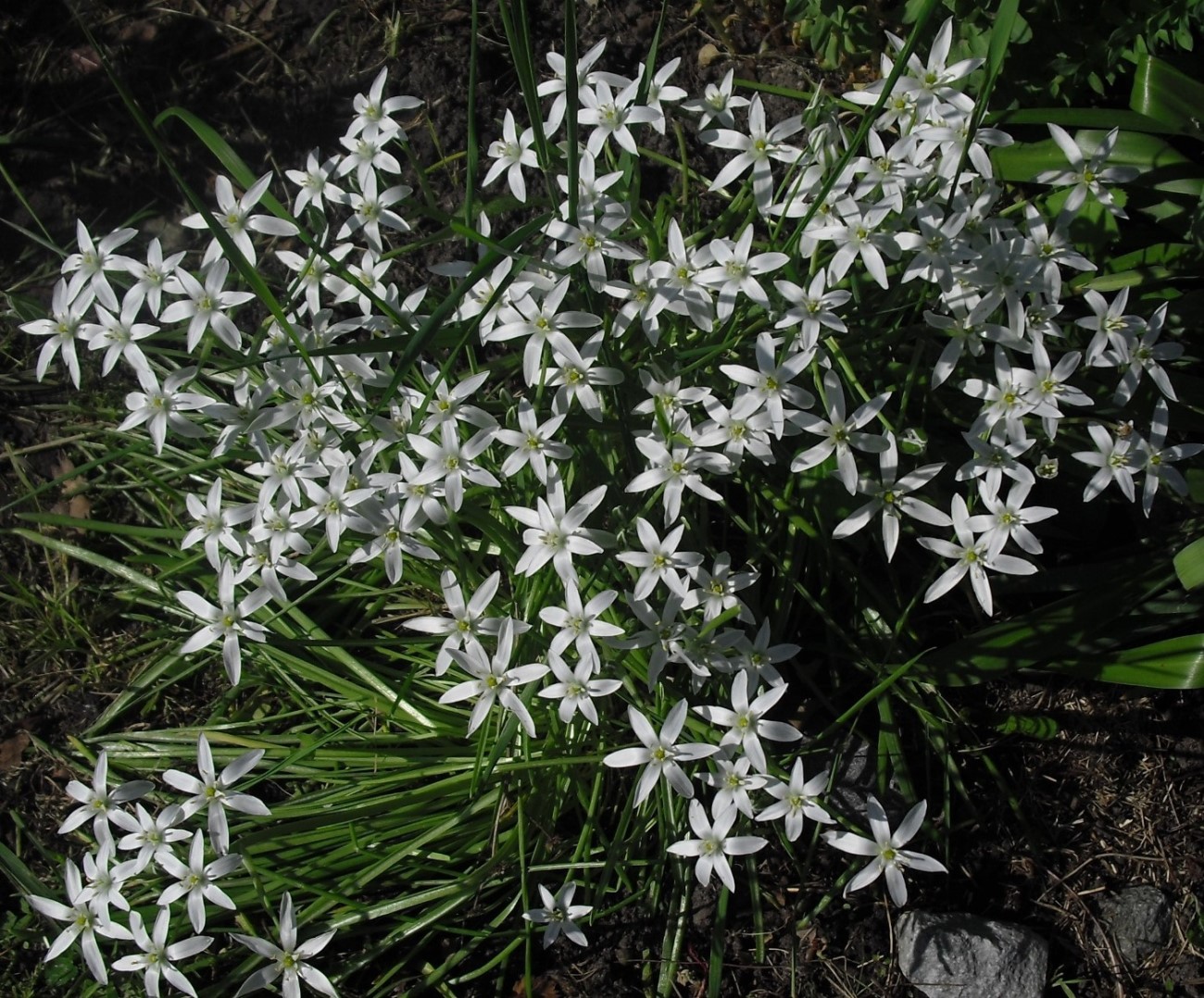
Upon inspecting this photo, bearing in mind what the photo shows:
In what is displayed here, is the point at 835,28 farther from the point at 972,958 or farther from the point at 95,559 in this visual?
the point at 95,559

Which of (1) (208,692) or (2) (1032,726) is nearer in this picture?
(2) (1032,726)

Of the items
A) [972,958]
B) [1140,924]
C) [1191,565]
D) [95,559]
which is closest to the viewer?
[1191,565]

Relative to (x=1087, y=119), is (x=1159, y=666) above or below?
below

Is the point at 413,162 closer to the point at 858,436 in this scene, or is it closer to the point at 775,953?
the point at 858,436

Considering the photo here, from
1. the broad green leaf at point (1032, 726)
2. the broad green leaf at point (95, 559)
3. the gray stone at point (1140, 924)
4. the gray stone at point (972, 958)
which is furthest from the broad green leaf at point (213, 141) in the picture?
the gray stone at point (1140, 924)

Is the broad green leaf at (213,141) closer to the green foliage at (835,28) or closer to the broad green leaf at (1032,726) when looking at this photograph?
the green foliage at (835,28)

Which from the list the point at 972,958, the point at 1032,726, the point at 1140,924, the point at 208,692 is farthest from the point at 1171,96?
the point at 208,692

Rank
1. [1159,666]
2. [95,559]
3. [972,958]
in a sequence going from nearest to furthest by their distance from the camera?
[1159,666] → [972,958] → [95,559]

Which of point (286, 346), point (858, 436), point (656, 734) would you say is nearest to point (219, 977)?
point (656, 734)
